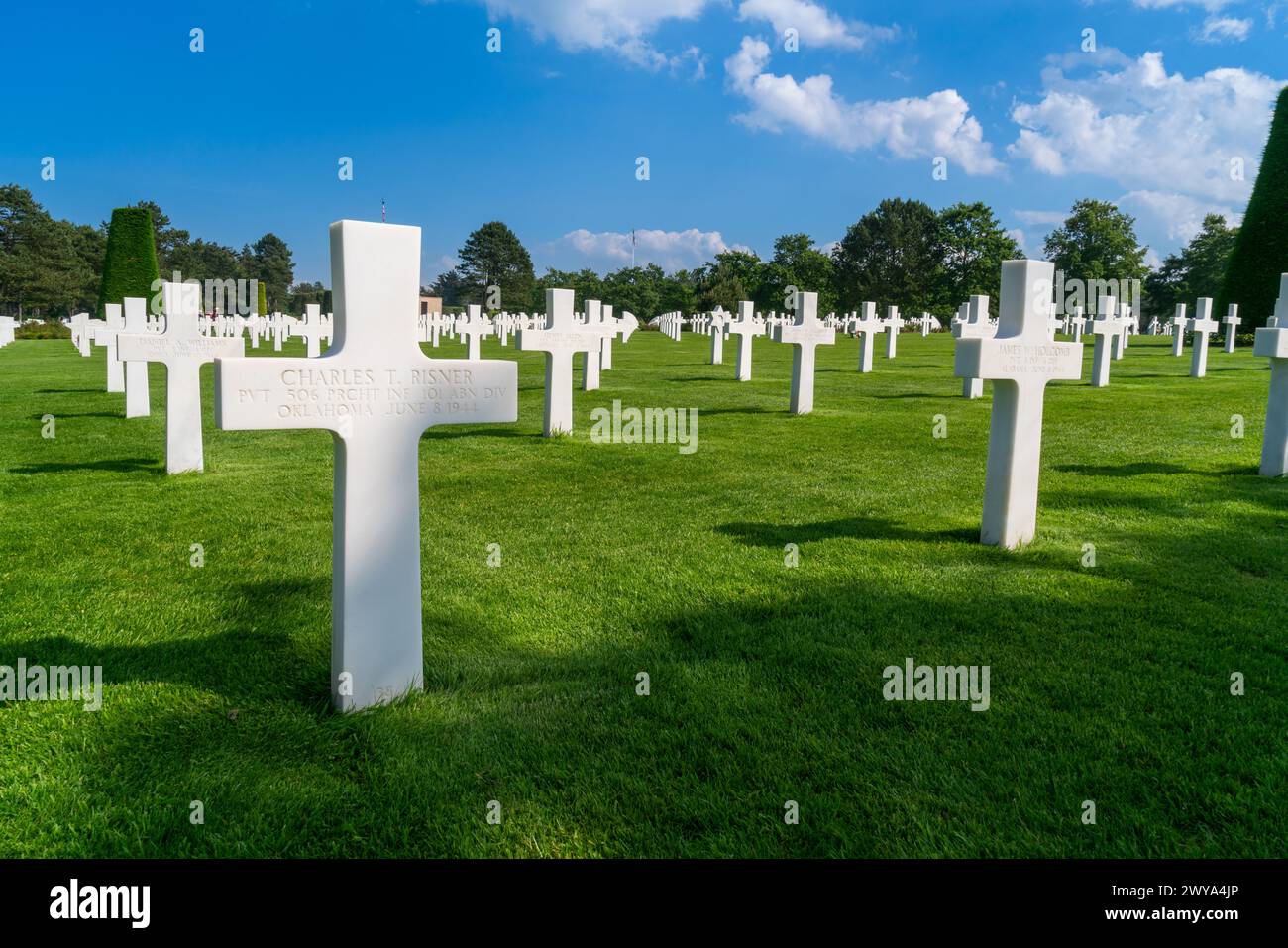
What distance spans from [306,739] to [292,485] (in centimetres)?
511

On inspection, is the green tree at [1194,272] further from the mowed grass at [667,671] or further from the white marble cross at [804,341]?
the mowed grass at [667,671]

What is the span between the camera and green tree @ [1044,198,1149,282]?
59.0m

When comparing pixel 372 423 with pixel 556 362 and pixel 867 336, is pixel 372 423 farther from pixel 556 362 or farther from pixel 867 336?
pixel 867 336

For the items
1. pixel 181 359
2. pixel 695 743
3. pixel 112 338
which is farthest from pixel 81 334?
pixel 695 743

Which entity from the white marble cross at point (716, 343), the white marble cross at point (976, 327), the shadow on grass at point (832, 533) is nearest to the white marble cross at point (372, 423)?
the shadow on grass at point (832, 533)

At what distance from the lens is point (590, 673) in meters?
3.65

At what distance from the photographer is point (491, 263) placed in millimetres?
96875

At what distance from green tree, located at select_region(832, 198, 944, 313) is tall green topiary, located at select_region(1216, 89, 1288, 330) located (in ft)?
171

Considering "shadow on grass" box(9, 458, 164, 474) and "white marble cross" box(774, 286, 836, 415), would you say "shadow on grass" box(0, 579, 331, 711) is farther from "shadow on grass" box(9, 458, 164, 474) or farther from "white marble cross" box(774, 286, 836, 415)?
"white marble cross" box(774, 286, 836, 415)

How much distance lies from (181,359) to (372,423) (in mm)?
5956

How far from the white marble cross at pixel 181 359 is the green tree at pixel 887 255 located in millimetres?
75582

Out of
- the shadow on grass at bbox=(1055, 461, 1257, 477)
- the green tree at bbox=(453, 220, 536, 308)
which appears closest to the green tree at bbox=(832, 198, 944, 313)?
the green tree at bbox=(453, 220, 536, 308)
